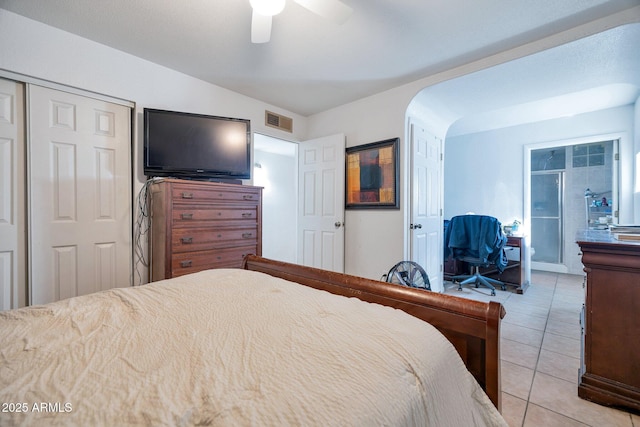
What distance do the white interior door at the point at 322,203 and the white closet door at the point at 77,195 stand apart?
2.00m

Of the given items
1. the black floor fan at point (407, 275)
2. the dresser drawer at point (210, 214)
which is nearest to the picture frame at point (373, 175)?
the black floor fan at point (407, 275)

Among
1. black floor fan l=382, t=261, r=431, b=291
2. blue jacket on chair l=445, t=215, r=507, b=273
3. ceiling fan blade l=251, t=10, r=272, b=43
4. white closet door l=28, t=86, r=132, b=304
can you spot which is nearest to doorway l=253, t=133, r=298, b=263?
white closet door l=28, t=86, r=132, b=304

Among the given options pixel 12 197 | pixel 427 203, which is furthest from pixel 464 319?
pixel 12 197

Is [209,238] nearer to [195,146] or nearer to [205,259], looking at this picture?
[205,259]

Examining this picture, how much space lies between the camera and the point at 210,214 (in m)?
2.40

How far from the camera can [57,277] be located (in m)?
2.08

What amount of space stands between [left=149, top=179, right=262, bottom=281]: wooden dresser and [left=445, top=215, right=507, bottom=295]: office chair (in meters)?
2.70

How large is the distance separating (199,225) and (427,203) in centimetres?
257

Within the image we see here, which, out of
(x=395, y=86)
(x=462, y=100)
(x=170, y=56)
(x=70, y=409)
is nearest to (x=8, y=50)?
(x=170, y=56)

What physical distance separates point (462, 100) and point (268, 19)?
7.96ft

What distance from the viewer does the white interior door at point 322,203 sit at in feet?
10.9

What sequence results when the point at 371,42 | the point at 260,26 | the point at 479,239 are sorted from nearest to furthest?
1. the point at 260,26
2. the point at 371,42
3. the point at 479,239

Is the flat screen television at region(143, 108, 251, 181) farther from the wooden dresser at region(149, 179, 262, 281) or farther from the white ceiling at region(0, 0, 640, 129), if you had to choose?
the white ceiling at region(0, 0, 640, 129)

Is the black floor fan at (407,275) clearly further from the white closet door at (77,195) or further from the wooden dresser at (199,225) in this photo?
the white closet door at (77,195)
